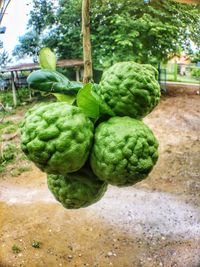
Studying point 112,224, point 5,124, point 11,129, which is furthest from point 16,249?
point 5,124

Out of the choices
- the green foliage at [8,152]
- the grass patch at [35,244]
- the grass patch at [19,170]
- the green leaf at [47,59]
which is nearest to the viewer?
the green leaf at [47,59]

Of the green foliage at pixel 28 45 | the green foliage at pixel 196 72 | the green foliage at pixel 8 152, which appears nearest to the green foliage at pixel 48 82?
the green foliage at pixel 8 152

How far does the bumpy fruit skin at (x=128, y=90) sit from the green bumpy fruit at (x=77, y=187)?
126 millimetres

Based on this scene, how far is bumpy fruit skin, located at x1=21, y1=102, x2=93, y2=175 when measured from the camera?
561mm

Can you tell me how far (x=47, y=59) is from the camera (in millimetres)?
689

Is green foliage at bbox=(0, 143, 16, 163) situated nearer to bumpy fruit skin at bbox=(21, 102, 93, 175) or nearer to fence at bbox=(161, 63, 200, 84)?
bumpy fruit skin at bbox=(21, 102, 93, 175)

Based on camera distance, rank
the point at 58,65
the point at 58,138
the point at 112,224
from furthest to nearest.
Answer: the point at 58,65, the point at 112,224, the point at 58,138

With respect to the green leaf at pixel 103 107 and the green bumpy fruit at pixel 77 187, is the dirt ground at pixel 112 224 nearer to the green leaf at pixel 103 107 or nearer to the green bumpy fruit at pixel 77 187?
the green bumpy fruit at pixel 77 187

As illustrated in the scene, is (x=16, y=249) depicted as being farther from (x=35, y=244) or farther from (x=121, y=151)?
(x=121, y=151)

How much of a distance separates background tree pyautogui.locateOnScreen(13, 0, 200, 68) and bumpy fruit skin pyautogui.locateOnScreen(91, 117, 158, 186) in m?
7.04

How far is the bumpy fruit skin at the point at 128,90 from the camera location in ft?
2.00

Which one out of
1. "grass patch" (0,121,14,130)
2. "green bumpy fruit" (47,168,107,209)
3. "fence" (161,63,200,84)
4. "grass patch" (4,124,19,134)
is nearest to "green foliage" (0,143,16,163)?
"grass patch" (4,124,19,134)

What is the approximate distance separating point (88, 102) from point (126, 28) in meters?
7.43

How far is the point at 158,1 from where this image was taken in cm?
820
